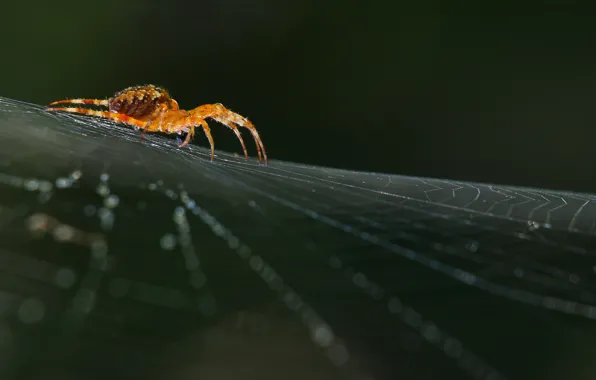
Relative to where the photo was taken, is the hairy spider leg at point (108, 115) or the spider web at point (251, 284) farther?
the hairy spider leg at point (108, 115)

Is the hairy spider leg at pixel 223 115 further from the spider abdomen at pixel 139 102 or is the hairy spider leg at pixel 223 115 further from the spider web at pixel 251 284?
the spider web at pixel 251 284

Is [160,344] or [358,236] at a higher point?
[358,236]

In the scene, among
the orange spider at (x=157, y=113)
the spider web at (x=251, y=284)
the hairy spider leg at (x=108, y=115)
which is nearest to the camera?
the spider web at (x=251, y=284)

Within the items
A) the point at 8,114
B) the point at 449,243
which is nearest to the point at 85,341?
the point at 449,243

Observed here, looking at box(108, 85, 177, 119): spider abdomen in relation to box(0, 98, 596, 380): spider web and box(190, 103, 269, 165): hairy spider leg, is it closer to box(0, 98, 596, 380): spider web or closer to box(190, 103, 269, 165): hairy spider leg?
box(190, 103, 269, 165): hairy spider leg

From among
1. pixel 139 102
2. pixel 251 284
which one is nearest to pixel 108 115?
pixel 139 102

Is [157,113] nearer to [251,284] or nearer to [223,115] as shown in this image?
[223,115]

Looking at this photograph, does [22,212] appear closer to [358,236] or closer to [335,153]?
[358,236]

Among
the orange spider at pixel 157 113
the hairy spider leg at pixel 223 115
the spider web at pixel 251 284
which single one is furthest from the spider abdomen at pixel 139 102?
the spider web at pixel 251 284
